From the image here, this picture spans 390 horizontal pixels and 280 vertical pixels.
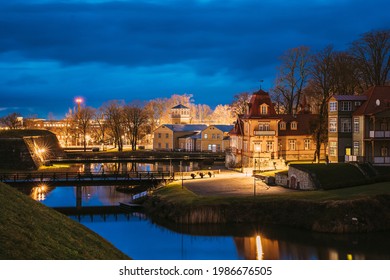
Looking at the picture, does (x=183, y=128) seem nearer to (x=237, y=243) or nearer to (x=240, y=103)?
(x=240, y=103)

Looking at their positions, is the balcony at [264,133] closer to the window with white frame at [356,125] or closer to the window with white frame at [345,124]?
the window with white frame at [345,124]

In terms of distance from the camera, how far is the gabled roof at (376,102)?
63.1 meters

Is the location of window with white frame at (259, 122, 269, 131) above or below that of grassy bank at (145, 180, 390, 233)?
above

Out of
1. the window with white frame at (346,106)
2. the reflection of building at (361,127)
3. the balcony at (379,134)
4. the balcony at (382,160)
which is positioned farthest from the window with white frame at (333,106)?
the balcony at (382,160)

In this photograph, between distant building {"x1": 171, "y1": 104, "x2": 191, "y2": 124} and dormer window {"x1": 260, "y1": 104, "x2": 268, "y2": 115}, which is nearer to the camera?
dormer window {"x1": 260, "y1": 104, "x2": 268, "y2": 115}

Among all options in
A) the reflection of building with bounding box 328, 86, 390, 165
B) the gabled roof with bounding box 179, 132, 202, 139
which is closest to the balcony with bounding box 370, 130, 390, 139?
the reflection of building with bounding box 328, 86, 390, 165

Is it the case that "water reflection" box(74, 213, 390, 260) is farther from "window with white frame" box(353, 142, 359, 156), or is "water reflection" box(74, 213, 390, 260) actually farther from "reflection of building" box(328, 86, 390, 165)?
"window with white frame" box(353, 142, 359, 156)

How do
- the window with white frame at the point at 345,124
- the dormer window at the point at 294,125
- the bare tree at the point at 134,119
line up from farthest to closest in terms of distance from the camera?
the bare tree at the point at 134,119, the dormer window at the point at 294,125, the window with white frame at the point at 345,124

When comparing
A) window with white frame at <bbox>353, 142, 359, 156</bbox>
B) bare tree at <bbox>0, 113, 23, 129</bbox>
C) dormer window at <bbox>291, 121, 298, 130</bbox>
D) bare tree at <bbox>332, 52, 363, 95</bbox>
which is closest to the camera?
→ window with white frame at <bbox>353, 142, 359, 156</bbox>

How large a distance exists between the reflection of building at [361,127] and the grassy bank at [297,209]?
10.5 m

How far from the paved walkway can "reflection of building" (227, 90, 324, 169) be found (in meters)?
7.85

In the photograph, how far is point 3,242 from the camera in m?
22.3

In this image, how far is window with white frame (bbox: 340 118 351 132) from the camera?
6575cm
